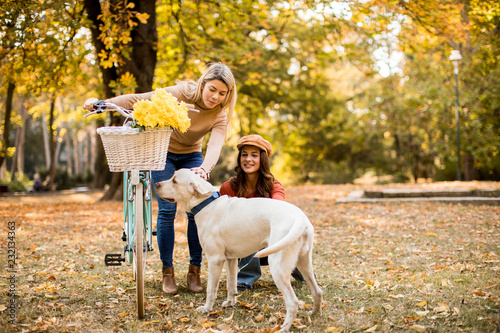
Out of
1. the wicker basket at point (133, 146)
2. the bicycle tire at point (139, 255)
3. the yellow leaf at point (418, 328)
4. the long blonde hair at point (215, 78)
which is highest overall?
the long blonde hair at point (215, 78)

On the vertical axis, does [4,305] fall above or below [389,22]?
below

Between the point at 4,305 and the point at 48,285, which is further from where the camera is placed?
the point at 48,285

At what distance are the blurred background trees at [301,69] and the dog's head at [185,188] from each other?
371 centimetres

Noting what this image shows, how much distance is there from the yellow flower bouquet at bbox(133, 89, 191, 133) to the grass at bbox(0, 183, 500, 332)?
161 cm

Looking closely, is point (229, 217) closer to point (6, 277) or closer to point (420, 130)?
point (6, 277)

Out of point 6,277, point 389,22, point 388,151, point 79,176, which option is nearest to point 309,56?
point 389,22

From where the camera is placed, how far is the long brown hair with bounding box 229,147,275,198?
434 cm

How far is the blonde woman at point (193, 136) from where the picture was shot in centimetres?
381

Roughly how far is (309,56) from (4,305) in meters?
14.0

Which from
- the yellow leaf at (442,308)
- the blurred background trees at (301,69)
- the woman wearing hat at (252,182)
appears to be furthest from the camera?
the blurred background trees at (301,69)

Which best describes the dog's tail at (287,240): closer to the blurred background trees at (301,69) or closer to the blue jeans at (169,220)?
the blue jeans at (169,220)

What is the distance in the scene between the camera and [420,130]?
1848cm

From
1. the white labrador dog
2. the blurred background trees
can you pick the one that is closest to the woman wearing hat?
the white labrador dog

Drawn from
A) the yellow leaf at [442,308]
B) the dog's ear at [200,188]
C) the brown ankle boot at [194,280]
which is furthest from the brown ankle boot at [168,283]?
the yellow leaf at [442,308]
